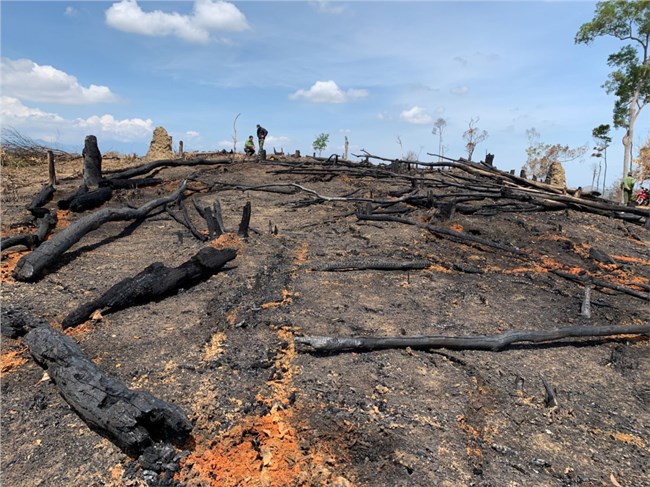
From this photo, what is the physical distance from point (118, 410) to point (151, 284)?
2764mm

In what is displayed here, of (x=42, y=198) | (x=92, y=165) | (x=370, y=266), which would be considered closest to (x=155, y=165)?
(x=92, y=165)

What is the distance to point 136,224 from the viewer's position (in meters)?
9.48

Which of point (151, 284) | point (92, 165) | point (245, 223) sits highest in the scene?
point (92, 165)

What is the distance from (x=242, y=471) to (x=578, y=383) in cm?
358

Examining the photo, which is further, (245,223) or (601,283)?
(245,223)

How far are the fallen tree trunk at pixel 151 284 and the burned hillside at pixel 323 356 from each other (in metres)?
0.03

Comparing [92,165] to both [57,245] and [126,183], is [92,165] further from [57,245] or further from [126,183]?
[57,245]

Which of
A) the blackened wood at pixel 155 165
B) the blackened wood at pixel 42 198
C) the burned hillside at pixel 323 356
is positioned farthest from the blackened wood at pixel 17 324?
the blackened wood at pixel 155 165

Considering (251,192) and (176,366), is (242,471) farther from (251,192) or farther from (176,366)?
(251,192)

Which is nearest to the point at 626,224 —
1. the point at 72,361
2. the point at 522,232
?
the point at 522,232

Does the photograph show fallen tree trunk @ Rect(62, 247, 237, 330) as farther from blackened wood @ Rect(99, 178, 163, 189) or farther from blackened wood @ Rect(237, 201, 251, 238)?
blackened wood @ Rect(99, 178, 163, 189)

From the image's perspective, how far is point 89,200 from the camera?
10547mm

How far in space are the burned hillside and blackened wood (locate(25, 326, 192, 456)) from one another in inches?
0.7

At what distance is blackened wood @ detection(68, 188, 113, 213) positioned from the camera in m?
10.2
